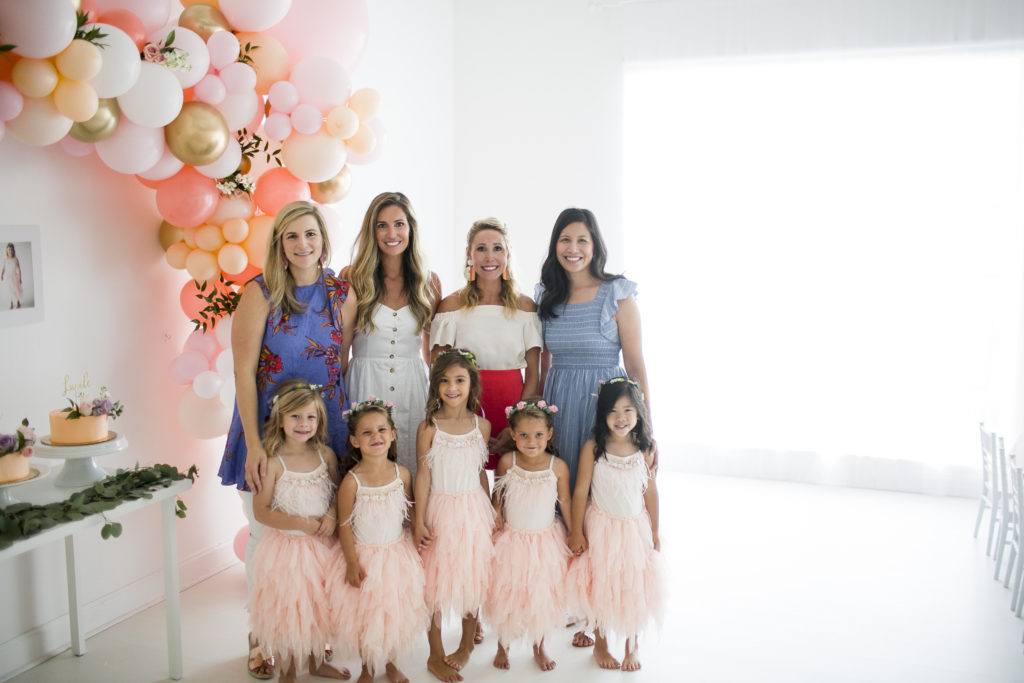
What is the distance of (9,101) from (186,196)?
2.15ft

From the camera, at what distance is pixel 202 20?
8.72ft

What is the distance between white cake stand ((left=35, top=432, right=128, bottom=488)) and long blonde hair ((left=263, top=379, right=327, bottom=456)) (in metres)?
0.46

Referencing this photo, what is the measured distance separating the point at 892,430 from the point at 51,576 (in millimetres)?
4525

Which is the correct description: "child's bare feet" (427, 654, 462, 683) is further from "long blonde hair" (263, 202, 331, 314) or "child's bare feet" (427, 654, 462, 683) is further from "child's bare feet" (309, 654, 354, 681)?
"long blonde hair" (263, 202, 331, 314)

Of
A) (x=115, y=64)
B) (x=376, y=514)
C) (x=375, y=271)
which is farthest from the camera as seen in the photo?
(x=375, y=271)

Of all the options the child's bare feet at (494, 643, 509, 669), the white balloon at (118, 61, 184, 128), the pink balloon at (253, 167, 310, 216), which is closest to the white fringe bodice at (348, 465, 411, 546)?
the child's bare feet at (494, 643, 509, 669)

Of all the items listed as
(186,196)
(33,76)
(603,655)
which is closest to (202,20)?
(186,196)

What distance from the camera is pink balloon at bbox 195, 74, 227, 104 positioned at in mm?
2615

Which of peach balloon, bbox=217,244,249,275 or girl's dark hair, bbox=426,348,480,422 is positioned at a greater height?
peach balloon, bbox=217,244,249,275

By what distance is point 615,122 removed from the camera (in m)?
5.18

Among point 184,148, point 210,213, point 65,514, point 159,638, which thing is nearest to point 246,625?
point 159,638

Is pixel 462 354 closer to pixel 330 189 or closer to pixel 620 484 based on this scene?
pixel 620 484

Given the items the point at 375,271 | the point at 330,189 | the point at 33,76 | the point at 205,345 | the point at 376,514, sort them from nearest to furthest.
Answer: the point at 33,76, the point at 376,514, the point at 375,271, the point at 205,345, the point at 330,189

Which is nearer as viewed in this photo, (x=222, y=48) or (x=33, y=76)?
(x=33, y=76)
